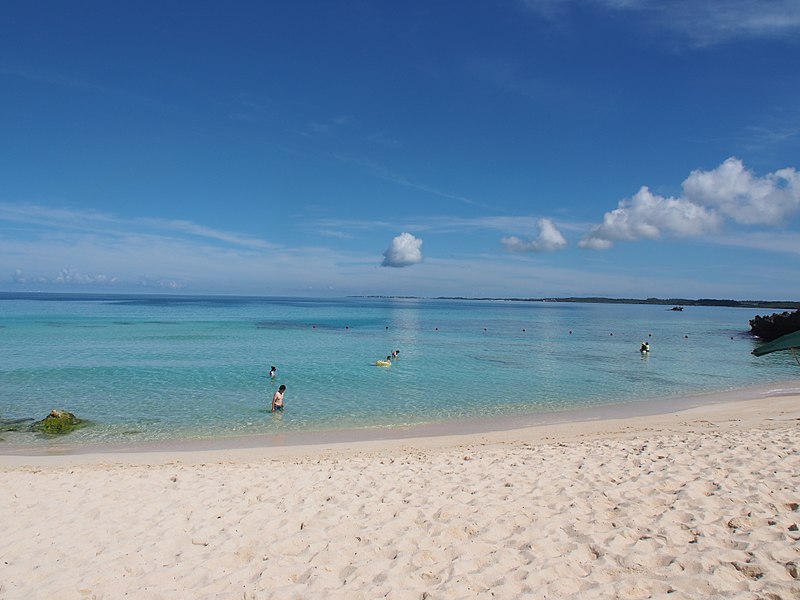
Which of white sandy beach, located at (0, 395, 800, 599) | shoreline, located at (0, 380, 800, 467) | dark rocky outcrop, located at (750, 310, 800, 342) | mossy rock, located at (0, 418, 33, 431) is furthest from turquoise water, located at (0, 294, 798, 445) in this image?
dark rocky outcrop, located at (750, 310, 800, 342)

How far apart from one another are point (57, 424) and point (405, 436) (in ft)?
36.1

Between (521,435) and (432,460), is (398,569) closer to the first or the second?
(432,460)

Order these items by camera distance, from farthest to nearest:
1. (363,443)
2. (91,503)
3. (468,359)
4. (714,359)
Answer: (714,359) < (468,359) < (363,443) < (91,503)

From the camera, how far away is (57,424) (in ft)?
51.4

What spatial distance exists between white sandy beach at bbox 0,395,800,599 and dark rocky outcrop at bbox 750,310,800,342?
48.6 m

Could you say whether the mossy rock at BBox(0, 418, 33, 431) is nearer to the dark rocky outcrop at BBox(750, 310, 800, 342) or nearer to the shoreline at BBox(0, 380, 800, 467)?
the shoreline at BBox(0, 380, 800, 467)

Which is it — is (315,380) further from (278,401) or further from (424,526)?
(424,526)

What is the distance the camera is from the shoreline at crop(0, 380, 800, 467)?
13508 millimetres

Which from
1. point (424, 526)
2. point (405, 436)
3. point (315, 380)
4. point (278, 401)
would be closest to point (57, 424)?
point (278, 401)

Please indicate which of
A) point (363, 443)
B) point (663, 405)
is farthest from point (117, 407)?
point (663, 405)

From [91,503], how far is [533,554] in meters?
7.25

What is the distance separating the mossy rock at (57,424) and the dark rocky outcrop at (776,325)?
55338mm

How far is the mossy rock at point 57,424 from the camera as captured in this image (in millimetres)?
15547

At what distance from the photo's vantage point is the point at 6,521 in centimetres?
768
